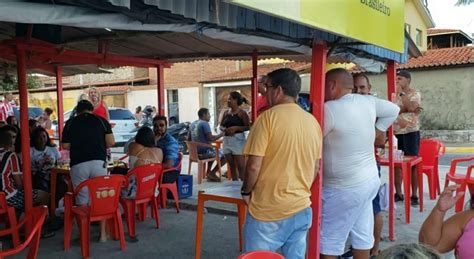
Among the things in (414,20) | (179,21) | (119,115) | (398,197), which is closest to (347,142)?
(179,21)

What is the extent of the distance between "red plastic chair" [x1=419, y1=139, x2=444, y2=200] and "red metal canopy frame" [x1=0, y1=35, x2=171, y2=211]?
4.24 metres

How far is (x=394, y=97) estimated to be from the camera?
486cm

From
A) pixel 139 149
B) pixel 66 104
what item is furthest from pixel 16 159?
pixel 66 104

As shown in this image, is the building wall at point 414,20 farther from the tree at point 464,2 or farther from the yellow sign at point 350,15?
the yellow sign at point 350,15

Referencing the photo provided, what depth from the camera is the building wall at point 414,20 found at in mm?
27688

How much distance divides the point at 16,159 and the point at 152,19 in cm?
273

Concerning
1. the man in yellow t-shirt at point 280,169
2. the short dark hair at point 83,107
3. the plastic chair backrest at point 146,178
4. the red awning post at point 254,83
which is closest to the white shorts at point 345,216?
the man in yellow t-shirt at point 280,169

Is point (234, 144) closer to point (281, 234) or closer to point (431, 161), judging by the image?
point (431, 161)

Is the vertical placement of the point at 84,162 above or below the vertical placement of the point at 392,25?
below

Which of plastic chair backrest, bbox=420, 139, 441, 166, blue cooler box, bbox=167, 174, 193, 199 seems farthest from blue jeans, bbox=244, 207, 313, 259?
plastic chair backrest, bbox=420, 139, 441, 166

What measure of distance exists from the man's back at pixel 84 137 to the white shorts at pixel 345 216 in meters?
2.53

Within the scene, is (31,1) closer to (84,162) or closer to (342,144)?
(342,144)

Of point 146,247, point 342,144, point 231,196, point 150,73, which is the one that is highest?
point 150,73

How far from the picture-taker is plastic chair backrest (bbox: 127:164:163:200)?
473 centimetres
